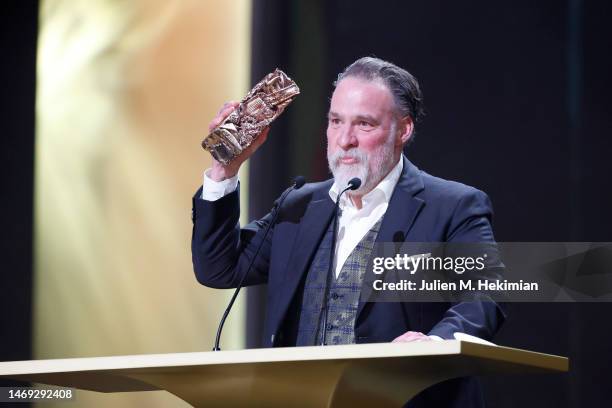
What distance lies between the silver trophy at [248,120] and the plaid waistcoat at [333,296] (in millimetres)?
356

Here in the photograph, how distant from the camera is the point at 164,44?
397cm

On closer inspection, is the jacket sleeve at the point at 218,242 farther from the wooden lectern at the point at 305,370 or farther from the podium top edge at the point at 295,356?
the podium top edge at the point at 295,356

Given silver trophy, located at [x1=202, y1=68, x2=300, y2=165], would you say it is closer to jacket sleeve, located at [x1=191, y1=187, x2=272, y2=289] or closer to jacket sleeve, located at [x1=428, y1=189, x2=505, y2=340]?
jacket sleeve, located at [x1=191, y1=187, x2=272, y2=289]

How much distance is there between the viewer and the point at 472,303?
223 centimetres

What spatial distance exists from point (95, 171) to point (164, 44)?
600mm

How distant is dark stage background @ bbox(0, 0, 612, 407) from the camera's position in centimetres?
313

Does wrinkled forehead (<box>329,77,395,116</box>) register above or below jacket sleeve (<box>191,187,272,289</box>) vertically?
above

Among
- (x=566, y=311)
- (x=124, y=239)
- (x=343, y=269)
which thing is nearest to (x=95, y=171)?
(x=124, y=239)

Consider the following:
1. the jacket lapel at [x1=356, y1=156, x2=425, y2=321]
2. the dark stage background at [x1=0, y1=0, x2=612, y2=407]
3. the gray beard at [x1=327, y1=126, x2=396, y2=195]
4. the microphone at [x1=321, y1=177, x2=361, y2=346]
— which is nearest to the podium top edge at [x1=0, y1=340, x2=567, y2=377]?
the microphone at [x1=321, y1=177, x2=361, y2=346]

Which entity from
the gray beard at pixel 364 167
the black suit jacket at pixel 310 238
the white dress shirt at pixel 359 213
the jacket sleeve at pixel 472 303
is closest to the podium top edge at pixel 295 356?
the jacket sleeve at pixel 472 303

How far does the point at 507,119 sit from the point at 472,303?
46.4 inches

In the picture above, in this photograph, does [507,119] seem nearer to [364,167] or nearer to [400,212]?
[364,167]

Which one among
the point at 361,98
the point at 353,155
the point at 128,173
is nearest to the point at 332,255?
the point at 353,155

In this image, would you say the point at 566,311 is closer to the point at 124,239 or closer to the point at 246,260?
the point at 246,260
